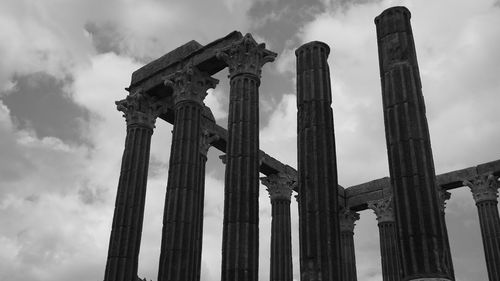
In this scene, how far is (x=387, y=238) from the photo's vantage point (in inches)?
1731

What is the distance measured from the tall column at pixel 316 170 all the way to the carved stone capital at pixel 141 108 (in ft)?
35.4

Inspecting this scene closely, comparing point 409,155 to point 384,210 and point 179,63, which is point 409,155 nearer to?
point 179,63

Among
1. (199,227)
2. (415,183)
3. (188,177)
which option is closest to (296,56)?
(188,177)

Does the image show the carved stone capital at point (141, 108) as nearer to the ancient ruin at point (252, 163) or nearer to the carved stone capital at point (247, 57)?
the ancient ruin at point (252, 163)

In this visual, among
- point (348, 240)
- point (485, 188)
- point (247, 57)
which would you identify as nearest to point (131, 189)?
point (247, 57)

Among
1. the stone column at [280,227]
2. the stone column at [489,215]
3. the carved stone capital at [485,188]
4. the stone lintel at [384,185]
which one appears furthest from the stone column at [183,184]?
the carved stone capital at [485,188]

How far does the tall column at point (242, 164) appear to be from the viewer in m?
21.0

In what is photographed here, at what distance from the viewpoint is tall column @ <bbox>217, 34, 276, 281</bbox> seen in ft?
68.9

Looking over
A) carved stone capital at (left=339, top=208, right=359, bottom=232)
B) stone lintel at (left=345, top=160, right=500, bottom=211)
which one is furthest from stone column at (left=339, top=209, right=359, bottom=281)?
stone lintel at (left=345, top=160, right=500, bottom=211)

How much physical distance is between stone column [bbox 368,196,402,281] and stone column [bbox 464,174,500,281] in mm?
6735

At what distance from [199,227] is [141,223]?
326 centimetres

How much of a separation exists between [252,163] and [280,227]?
61.4ft

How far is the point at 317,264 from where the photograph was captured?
18406mm

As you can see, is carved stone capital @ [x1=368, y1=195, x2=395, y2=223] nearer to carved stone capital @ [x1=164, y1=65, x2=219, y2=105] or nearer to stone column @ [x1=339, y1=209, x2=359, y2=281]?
stone column @ [x1=339, y1=209, x2=359, y2=281]
